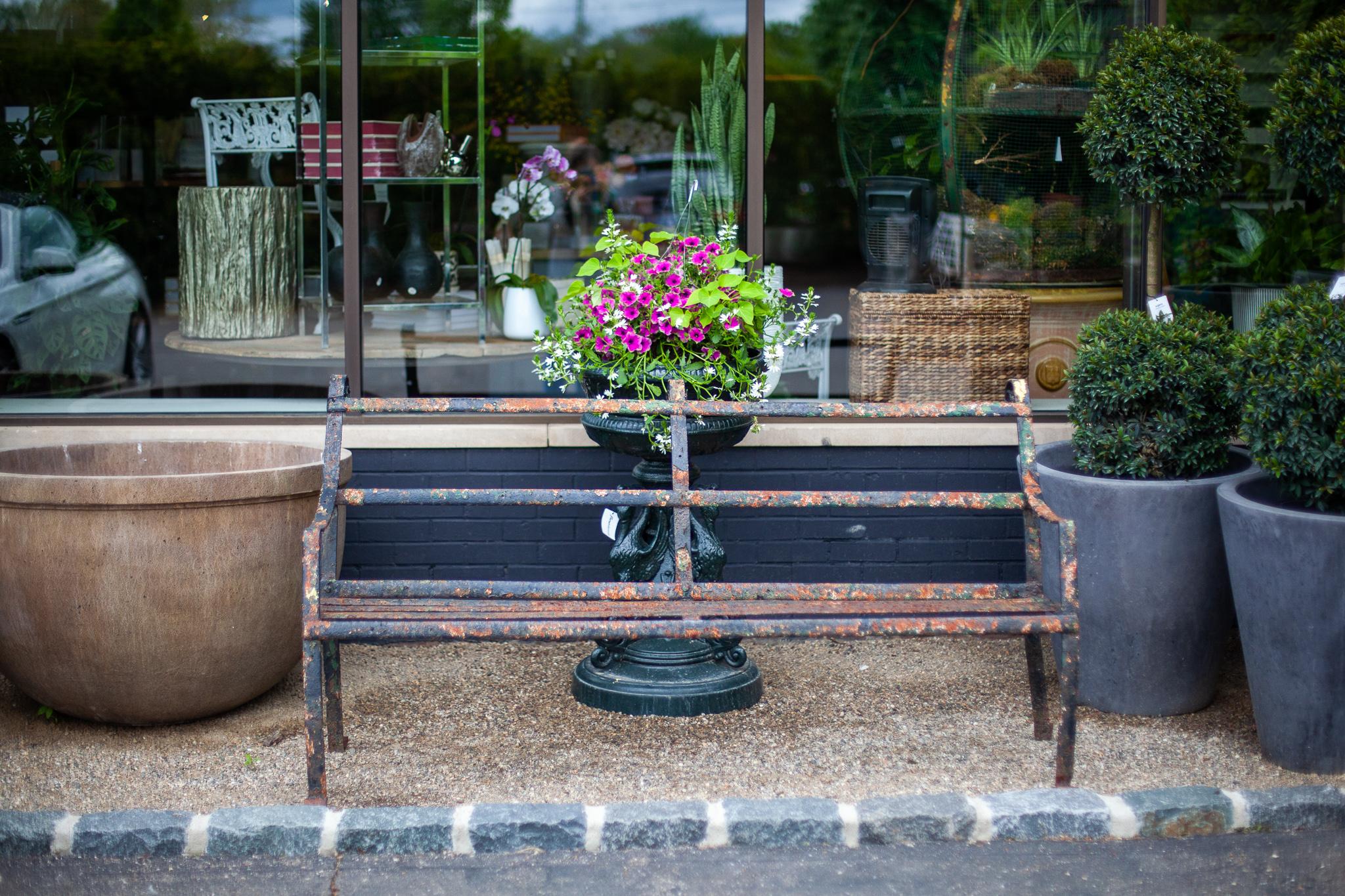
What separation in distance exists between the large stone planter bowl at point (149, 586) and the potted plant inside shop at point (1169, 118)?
2296 millimetres

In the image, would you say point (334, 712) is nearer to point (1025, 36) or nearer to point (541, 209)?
point (1025, 36)

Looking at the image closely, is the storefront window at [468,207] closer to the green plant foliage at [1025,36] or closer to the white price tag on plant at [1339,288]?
the green plant foliage at [1025,36]

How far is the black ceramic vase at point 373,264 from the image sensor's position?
16.3 ft

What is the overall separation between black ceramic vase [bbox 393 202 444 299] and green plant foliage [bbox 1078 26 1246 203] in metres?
2.75

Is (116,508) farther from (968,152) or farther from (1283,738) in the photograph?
(968,152)

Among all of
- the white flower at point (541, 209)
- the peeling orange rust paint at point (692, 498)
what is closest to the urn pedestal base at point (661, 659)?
the peeling orange rust paint at point (692, 498)

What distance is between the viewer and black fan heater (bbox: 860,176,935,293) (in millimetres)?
4629

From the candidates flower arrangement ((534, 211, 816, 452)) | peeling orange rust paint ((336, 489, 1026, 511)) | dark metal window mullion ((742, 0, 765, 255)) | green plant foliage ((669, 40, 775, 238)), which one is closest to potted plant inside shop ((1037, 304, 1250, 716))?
peeling orange rust paint ((336, 489, 1026, 511))

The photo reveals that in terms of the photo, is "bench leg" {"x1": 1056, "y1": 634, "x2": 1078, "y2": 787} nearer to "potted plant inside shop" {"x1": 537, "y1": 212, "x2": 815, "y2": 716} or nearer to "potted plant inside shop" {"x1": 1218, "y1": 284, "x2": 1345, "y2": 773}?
"potted plant inside shop" {"x1": 1218, "y1": 284, "x2": 1345, "y2": 773}

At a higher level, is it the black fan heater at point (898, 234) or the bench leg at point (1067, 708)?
the black fan heater at point (898, 234)

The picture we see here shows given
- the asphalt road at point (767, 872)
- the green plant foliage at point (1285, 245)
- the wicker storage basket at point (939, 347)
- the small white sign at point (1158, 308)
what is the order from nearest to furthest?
the asphalt road at point (767, 872)
the small white sign at point (1158, 308)
the wicker storage basket at point (939, 347)
the green plant foliage at point (1285, 245)

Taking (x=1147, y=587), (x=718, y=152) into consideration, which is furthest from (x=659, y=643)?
(x=718, y=152)

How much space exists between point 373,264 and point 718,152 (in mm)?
1478

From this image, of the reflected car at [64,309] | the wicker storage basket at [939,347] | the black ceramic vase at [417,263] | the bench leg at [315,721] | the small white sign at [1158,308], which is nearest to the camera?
the bench leg at [315,721]
